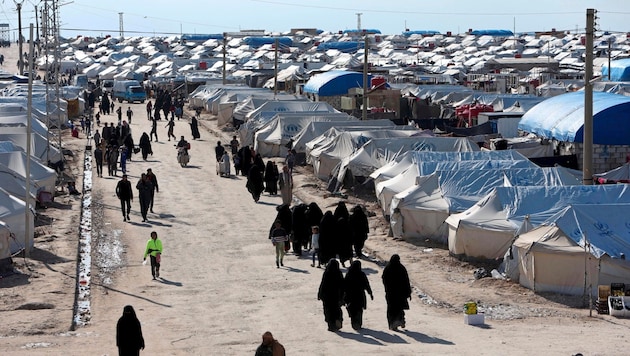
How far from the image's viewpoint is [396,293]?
1502 centimetres

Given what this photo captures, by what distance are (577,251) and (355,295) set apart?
4.02m

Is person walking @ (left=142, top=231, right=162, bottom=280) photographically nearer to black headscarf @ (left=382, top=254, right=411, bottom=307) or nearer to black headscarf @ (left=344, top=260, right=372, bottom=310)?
black headscarf @ (left=344, top=260, right=372, bottom=310)

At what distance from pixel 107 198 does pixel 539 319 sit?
15.3 metres

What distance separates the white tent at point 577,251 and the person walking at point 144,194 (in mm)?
9348

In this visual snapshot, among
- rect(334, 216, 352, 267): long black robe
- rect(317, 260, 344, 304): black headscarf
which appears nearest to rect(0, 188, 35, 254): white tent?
rect(334, 216, 352, 267): long black robe

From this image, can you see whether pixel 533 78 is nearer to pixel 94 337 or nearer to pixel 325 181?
pixel 325 181

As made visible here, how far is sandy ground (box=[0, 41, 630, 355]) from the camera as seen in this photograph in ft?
47.4

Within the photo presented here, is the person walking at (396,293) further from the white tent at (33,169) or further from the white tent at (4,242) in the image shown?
the white tent at (33,169)

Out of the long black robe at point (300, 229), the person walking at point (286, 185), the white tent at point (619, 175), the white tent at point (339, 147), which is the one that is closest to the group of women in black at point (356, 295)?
the long black robe at point (300, 229)

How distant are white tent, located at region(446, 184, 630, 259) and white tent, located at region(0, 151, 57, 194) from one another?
10465 millimetres

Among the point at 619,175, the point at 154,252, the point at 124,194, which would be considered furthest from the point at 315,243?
the point at 619,175

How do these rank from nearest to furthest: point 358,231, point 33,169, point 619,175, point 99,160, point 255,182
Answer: point 358,231, point 619,175, point 33,169, point 255,182, point 99,160

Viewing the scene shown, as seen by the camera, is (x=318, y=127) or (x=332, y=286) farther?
(x=318, y=127)

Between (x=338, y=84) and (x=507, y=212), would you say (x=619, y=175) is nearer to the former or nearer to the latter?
(x=507, y=212)
